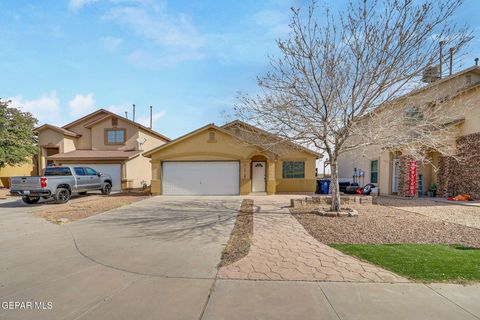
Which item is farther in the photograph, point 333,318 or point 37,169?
point 37,169

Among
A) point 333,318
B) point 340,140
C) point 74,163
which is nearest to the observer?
point 333,318

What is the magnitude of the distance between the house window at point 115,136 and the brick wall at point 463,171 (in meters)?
23.5

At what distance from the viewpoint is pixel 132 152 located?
20.4m

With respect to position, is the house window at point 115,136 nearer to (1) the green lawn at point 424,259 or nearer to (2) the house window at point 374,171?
(1) the green lawn at point 424,259

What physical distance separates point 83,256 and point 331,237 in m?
5.94

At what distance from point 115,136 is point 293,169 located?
15781 millimetres

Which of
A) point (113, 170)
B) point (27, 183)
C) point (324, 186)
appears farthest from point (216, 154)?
point (27, 183)

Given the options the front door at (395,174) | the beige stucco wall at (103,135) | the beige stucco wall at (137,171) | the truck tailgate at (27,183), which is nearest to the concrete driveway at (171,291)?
the truck tailgate at (27,183)

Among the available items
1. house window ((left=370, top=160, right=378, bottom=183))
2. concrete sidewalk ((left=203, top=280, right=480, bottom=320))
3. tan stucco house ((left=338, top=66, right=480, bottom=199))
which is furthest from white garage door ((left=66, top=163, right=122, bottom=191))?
house window ((left=370, top=160, right=378, bottom=183))

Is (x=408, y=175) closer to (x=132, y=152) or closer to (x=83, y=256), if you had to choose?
(x=83, y=256)

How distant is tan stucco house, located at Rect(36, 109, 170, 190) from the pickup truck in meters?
4.08

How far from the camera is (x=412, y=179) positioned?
14.6 meters

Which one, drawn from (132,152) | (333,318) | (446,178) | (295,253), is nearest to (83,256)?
(295,253)

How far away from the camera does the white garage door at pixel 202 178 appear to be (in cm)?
1650
